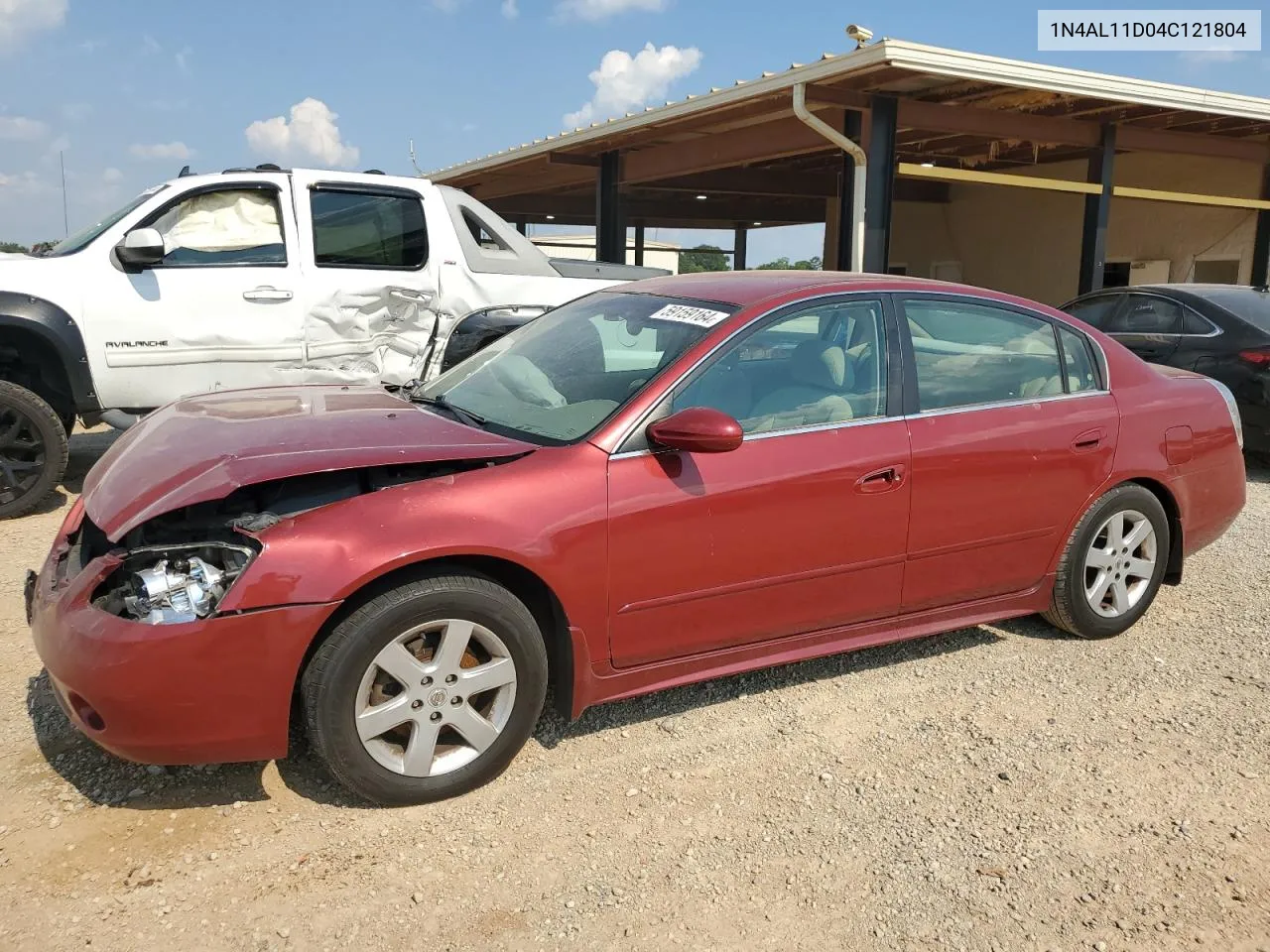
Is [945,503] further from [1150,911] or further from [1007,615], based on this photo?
[1150,911]

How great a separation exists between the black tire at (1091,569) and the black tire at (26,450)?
5.54 meters

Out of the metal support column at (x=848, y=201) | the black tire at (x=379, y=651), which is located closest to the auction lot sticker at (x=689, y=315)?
the black tire at (x=379, y=651)

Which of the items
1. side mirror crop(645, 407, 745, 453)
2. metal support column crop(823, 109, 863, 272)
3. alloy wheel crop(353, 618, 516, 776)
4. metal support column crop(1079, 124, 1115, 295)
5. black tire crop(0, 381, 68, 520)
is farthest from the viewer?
metal support column crop(1079, 124, 1115, 295)

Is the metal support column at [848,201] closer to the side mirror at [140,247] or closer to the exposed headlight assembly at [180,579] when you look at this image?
the side mirror at [140,247]

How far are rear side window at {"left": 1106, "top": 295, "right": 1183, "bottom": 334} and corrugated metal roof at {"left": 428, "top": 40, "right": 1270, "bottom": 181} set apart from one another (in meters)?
2.44

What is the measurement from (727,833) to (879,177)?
851 cm

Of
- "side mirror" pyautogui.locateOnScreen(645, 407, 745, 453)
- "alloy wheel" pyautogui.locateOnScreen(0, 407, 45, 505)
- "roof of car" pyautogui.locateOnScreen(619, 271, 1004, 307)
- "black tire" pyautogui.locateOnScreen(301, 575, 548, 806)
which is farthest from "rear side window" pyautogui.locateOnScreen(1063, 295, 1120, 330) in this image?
"alloy wheel" pyautogui.locateOnScreen(0, 407, 45, 505)

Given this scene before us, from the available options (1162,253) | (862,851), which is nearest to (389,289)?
(862,851)

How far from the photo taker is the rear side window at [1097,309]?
8.90 meters

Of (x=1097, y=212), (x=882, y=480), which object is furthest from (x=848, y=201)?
(x=882, y=480)

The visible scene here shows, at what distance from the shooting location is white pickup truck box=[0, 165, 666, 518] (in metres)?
5.90

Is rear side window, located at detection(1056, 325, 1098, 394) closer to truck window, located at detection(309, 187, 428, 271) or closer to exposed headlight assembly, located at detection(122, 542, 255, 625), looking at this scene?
exposed headlight assembly, located at detection(122, 542, 255, 625)

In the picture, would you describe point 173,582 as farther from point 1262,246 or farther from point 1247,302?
point 1262,246

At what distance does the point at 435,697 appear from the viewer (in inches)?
113
